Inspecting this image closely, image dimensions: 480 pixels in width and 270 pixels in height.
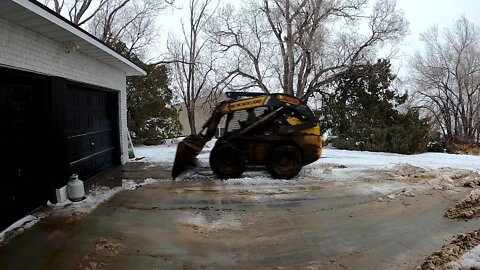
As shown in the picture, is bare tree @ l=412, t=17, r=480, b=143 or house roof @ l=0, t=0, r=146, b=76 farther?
bare tree @ l=412, t=17, r=480, b=143

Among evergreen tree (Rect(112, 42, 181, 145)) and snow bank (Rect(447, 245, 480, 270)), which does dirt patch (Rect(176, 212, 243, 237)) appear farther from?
evergreen tree (Rect(112, 42, 181, 145))

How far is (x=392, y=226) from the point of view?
4.75m

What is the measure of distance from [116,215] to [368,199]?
13.6ft

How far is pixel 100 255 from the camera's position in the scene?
382 cm

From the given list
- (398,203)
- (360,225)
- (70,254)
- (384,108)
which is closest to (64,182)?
(70,254)

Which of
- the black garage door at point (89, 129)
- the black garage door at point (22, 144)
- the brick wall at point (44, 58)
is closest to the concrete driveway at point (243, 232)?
the black garage door at point (22, 144)

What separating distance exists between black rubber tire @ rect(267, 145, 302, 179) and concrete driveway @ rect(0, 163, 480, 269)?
113 cm

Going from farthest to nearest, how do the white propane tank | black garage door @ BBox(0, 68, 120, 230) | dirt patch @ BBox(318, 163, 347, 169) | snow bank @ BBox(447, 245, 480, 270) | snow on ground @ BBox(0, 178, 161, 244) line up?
dirt patch @ BBox(318, 163, 347, 169) → the white propane tank → black garage door @ BBox(0, 68, 120, 230) → snow on ground @ BBox(0, 178, 161, 244) → snow bank @ BBox(447, 245, 480, 270)

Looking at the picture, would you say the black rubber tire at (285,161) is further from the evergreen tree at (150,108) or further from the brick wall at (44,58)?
the evergreen tree at (150,108)

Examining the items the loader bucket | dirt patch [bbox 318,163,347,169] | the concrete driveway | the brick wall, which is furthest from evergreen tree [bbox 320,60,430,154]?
the brick wall

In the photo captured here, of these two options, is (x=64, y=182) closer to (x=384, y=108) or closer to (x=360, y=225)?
(x=360, y=225)

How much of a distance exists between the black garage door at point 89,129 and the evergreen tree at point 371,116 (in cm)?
1004

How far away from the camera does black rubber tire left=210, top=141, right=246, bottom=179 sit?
776 cm

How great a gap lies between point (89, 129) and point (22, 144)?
2850 mm
